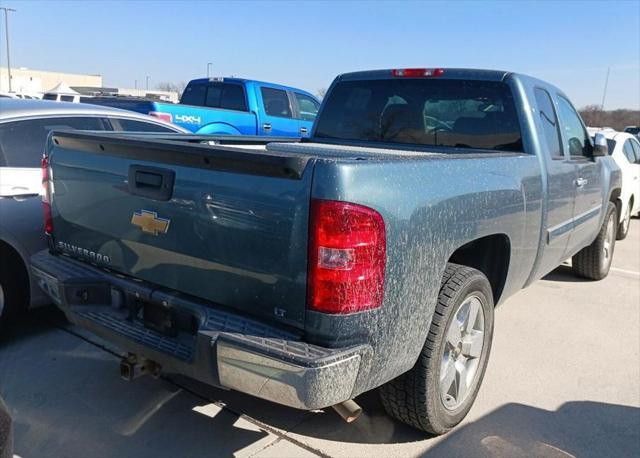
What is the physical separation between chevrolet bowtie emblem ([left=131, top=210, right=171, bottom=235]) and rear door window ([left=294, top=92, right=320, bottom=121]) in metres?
9.14

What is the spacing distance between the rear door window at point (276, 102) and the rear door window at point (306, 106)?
398 mm

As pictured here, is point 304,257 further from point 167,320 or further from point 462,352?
point 462,352

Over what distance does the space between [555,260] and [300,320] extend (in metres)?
2.78

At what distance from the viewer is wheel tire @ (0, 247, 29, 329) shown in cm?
368

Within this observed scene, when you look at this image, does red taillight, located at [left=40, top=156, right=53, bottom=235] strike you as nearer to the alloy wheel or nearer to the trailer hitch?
the trailer hitch

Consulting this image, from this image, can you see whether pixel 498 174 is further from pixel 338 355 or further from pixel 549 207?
pixel 338 355

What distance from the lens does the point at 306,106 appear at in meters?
11.8

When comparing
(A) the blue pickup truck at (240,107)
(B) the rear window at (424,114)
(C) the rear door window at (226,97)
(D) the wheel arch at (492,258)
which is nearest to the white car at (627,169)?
(B) the rear window at (424,114)

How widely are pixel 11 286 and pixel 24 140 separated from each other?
3.49 ft

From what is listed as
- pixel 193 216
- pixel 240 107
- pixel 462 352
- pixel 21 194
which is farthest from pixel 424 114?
pixel 240 107

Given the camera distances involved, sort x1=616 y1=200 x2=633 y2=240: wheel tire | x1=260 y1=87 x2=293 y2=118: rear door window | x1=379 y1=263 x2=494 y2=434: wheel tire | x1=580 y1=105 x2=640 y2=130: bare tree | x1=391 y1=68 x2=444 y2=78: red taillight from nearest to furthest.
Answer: x1=379 y1=263 x2=494 y2=434: wheel tire
x1=391 y1=68 x2=444 y2=78: red taillight
x1=616 y1=200 x2=633 y2=240: wheel tire
x1=260 y1=87 x2=293 y2=118: rear door window
x1=580 y1=105 x2=640 y2=130: bare tree

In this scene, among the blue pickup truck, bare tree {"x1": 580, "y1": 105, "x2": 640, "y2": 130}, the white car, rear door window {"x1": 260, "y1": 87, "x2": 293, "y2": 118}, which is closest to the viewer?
the white car

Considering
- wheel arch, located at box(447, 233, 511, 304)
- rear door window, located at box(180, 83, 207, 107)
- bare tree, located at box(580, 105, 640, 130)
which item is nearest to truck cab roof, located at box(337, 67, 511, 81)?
wheel arch, located at box(447, 233, 511, 304)

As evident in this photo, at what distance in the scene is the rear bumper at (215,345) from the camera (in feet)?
6.70
